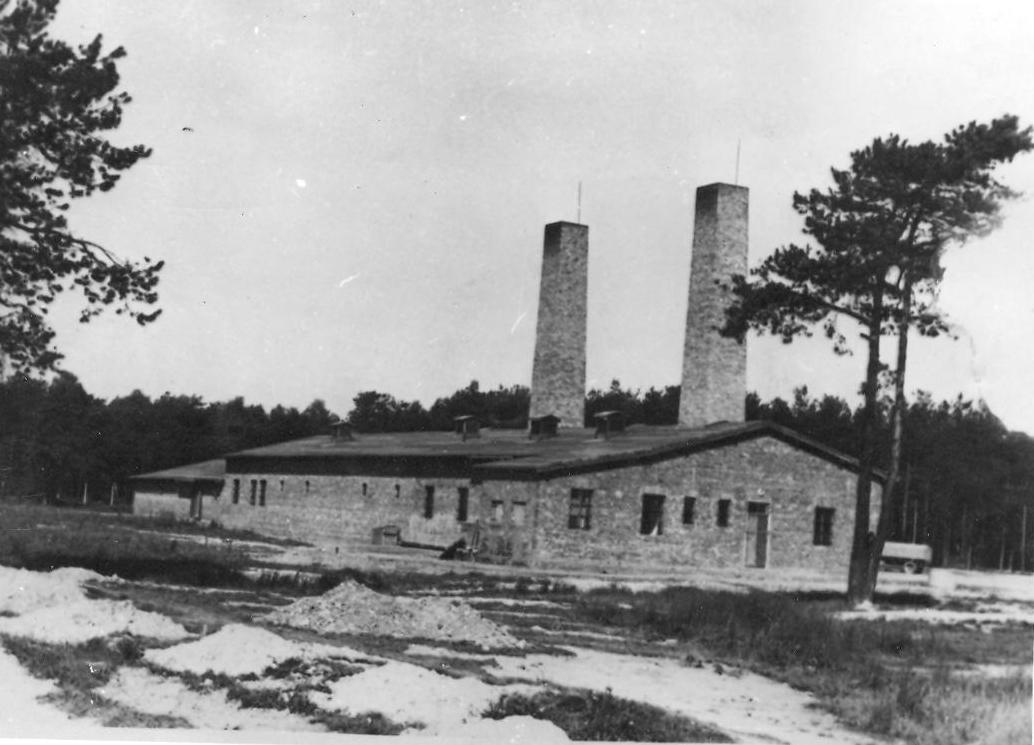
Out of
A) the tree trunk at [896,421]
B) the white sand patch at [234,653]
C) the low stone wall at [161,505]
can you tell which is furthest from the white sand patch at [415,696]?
the low stone wall at [161,505]

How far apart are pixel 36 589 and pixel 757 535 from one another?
22029mm

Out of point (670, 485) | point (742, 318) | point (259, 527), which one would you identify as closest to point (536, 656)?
point (742, 318)

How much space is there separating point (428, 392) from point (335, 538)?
20713 millimetres

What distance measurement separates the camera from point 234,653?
37.3ft

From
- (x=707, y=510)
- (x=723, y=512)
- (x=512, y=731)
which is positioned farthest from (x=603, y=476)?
(x=512, y=731)

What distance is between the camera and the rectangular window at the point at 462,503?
107 ft

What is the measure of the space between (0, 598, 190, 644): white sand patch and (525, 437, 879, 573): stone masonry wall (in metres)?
15.8

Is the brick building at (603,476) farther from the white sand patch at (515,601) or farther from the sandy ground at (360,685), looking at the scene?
the sandy ground at (360,685)

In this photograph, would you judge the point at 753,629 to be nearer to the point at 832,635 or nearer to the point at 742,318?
the point at 832,635

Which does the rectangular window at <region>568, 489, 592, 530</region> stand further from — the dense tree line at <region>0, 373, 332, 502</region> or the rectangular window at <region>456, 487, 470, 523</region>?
the dense tree line at <region>0, 373, 332, 502</region>

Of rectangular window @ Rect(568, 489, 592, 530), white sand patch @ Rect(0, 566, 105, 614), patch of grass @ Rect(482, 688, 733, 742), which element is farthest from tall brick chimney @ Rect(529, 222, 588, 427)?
patch of grass @ Rect(482, 688, 733, 742)

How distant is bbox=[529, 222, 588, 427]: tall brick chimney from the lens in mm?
38500

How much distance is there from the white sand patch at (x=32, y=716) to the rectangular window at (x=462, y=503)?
2201 cm

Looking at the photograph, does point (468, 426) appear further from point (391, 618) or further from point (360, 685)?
point (360, 685)
